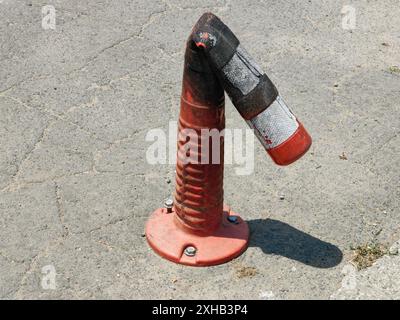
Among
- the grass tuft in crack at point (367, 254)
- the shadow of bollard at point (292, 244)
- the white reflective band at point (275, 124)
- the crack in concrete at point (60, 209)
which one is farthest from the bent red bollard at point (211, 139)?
the grass tuft in crack at point (367, 254)

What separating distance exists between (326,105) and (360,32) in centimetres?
127

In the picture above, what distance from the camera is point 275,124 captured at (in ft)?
12.4

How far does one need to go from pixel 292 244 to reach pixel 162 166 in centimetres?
108

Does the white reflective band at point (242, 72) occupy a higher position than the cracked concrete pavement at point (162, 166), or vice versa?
the white reflective band at point (242, 72)

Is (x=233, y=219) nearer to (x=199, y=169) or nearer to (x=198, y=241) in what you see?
(x=198, y=241)

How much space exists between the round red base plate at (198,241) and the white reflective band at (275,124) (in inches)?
29.8

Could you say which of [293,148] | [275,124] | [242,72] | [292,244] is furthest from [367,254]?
[242,72]

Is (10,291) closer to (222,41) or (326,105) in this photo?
(222,41)

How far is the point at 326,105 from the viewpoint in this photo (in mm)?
5613

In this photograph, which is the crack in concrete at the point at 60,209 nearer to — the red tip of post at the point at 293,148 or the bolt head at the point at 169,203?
the bolt head at the point at 169,203

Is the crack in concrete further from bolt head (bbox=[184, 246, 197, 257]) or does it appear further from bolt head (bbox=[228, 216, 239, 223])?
bolt head (bbox=[228, 216, 239, 223])

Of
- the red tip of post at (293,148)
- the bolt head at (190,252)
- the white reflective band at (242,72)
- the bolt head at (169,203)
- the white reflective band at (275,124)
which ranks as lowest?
the bolt head at (169,203)

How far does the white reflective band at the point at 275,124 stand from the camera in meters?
3.77
